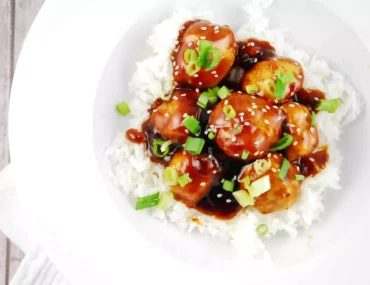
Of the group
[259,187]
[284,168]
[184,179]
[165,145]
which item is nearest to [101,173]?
[165,145]

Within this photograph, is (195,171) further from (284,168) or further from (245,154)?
(284,168)

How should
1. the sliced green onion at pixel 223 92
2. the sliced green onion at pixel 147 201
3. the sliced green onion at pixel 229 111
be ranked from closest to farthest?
the sliced green onion at pixel 229 111, the sliced green onion at pixel 223 92, the sliced green onion at pixel 147 201

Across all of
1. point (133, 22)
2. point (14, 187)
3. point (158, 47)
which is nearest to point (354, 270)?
point (158, 47)

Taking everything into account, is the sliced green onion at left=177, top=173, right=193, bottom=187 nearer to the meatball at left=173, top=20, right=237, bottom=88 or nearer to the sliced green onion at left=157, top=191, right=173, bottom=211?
the sliced green onion at left=157, top=191, right=173, bottom=211

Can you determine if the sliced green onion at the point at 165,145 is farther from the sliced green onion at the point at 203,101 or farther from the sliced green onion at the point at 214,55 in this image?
the sliced green onion at the point at 214,55

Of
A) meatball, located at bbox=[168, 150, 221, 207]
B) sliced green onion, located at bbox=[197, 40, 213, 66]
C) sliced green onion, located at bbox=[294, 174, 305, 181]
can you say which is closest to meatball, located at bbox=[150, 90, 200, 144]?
meatball, located at bbox=[168, 150, 221, 207]

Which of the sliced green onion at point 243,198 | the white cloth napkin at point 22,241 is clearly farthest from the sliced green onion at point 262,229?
the white cloth napkin at point 22,241

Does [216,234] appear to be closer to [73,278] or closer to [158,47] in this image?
[73,278]

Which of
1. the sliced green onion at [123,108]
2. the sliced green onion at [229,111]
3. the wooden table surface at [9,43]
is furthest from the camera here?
the wooden table surface at [9,43]
